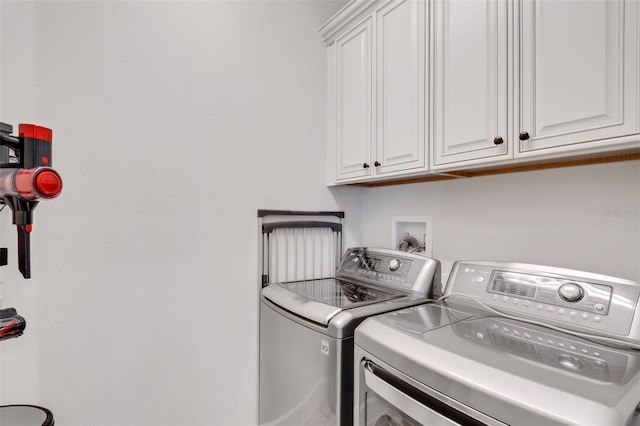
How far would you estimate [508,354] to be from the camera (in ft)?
2.65

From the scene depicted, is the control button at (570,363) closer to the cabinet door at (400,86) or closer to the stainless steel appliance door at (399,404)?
the stainless steel appliance door at (399,404)

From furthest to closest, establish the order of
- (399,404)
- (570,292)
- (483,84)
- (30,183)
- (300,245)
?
(300,245)
(483,84)
(570,292)
(399,404)
(30,183)

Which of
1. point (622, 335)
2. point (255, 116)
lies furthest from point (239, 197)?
point (622, 335)

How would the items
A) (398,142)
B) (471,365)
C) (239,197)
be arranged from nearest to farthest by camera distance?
(471,365) → (398,142) → (239,197)

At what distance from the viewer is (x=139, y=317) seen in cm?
138

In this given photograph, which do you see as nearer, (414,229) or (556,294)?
(556,294)

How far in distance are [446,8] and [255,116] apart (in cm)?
99

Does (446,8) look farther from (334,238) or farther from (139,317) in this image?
(139,317)

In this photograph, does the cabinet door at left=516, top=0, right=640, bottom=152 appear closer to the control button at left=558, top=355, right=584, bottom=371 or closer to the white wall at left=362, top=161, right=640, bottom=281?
the white wall at left=362, top=161, right=640, bottom=281

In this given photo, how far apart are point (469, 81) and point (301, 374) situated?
130 centimetres

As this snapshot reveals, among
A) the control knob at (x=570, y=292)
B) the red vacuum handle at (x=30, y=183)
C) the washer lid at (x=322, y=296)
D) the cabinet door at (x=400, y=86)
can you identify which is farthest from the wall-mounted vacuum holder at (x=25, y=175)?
the control knob at (x=570, y=292)

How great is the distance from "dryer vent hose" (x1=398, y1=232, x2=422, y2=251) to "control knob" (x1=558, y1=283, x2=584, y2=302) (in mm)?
751

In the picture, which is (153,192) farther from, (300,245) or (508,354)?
(508,354)

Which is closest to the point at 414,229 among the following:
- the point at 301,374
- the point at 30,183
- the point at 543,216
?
the point at 543,216
